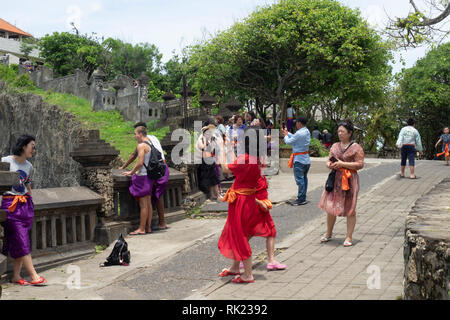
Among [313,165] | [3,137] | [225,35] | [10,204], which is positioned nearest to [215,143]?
[10,204]

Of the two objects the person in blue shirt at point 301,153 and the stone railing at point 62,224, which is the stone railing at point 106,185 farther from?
the person in blue shirt at point 301,153

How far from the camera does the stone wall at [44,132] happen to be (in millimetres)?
29078

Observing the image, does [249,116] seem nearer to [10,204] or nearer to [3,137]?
[10,204]

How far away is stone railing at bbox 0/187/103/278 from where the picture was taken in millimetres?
7043

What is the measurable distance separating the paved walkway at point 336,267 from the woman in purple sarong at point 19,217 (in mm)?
2386

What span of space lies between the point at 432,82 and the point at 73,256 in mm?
32909

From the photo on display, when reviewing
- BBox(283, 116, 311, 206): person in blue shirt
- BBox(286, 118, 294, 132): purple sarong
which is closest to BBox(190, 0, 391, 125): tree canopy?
BBox(286, 118, 294, 132): purple sarong

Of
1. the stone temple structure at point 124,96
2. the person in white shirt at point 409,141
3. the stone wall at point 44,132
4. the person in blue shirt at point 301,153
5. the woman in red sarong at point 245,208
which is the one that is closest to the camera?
the woman in red sarong at point 245,208

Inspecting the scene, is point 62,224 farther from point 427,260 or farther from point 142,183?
point 427,260

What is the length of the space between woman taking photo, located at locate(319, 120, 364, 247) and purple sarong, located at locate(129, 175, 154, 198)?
3.32 meters

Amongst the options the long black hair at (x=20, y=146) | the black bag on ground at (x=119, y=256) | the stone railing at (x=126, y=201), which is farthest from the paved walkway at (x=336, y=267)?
the stone railing at (x=126, y=201)

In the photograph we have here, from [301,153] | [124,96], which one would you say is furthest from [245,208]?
[124,96]

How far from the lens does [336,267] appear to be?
19.6 feet

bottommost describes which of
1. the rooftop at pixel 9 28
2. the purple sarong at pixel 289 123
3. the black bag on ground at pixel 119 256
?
the black bag on ground at pixel 119 256
